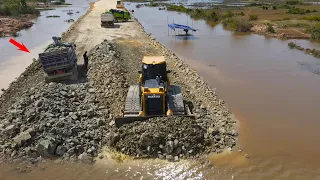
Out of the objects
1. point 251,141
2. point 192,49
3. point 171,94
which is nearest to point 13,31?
point 192,49

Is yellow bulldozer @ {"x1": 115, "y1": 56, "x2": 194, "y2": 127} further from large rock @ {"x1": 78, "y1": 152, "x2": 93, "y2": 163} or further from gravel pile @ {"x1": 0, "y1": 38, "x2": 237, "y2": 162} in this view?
large rock @ {"x1": 78, "y1": 152, "x2": 93, "y2": 163}

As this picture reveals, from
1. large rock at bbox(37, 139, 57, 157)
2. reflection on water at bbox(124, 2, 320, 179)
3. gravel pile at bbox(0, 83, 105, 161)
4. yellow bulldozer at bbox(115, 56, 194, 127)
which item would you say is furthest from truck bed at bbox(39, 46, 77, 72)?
reflection on water at bbox(124, 2, 320, 179)

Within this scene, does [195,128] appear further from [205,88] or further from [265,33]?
[265,33]

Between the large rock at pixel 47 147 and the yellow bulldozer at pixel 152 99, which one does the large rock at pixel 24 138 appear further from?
the yellow bulldozer at pixel 152 99

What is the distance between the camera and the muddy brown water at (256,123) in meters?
9.84

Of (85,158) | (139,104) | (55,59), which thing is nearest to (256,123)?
(139,104)

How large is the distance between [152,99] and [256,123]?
5171 mm

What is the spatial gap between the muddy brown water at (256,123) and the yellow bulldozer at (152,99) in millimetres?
1996

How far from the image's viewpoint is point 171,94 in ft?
43.1

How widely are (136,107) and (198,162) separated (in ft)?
11.1

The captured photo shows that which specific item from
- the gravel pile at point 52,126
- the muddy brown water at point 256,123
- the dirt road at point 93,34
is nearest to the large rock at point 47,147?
the gravel pile at point 52,126

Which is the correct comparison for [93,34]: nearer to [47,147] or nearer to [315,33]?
[315,33]

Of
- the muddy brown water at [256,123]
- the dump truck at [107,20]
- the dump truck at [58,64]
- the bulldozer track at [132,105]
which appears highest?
the dump truck at [107,20]

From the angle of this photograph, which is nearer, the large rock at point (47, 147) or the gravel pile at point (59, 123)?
the large rock at point (47, 147)
